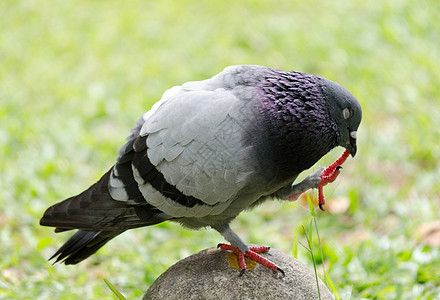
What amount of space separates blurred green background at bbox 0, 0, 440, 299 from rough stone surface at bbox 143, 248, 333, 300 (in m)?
0.61

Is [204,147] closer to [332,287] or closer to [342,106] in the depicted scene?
[342,106]

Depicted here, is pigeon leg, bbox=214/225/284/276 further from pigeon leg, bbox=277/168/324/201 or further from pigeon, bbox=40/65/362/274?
pigeon leg, bbox=277/168/324/201

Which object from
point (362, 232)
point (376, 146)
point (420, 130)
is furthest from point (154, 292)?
point (420, 130)

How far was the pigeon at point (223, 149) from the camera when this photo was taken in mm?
3660

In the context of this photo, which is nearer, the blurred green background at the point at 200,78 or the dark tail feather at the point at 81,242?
the dark tail feather at the point at 81,242

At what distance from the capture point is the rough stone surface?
3.73 metres

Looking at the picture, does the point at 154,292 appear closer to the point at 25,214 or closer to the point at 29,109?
the point at 25,214

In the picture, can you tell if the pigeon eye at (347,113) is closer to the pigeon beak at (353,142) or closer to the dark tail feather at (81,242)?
the pigeon beak at (353,142)

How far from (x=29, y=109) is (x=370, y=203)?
4971 mm

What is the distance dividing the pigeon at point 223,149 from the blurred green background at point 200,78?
1.10 m

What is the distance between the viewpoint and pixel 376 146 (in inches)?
277

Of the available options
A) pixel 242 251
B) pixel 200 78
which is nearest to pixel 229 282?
pixel 242 251

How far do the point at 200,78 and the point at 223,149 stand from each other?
5.02m

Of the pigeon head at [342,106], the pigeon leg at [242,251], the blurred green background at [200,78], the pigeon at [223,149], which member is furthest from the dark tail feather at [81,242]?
the pigeon head at [342,106]
